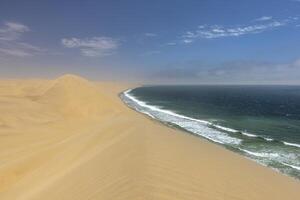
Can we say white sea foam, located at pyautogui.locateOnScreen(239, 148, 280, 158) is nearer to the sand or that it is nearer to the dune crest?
the sand

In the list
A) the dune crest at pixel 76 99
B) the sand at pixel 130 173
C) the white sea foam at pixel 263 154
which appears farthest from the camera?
the dune crest at pixel 76 99

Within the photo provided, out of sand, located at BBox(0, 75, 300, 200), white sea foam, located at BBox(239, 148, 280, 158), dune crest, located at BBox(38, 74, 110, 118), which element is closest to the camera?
A: sand, located at BBox(0, 75, 300, 200)

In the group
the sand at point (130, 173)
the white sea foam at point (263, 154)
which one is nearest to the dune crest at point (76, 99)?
the white sea foam at point (263, 154)

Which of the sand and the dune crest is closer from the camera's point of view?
→ the sand

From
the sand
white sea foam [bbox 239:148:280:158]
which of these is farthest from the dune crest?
the sand

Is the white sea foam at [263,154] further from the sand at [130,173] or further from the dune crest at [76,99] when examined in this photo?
the dune crest at [76,99]

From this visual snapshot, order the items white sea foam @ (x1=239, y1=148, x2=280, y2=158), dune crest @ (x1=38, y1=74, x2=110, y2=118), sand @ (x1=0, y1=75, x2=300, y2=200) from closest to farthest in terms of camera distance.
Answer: sand @ (x1=0, y1=75, x2=300, y2=200) < white sea foam @ (x1=239, y1=148, x2=280, y2=158) < dune crest @ (x1=38, y1=74, x2=110, y2=118)

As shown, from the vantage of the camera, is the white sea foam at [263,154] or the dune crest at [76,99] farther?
the dune crest at [76,99]

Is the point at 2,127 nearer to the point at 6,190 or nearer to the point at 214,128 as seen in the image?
the point at 6,190

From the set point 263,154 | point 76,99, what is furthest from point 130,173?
point 76,99

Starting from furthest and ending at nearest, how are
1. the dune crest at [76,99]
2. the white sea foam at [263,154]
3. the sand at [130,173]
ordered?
the dune crest at [76,99] < the white sea foam at [263,154] < the sand at [130,173]

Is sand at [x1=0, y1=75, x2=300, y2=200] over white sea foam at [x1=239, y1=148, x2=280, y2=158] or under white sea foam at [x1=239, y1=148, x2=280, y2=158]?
over

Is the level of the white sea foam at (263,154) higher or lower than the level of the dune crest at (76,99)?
lower
